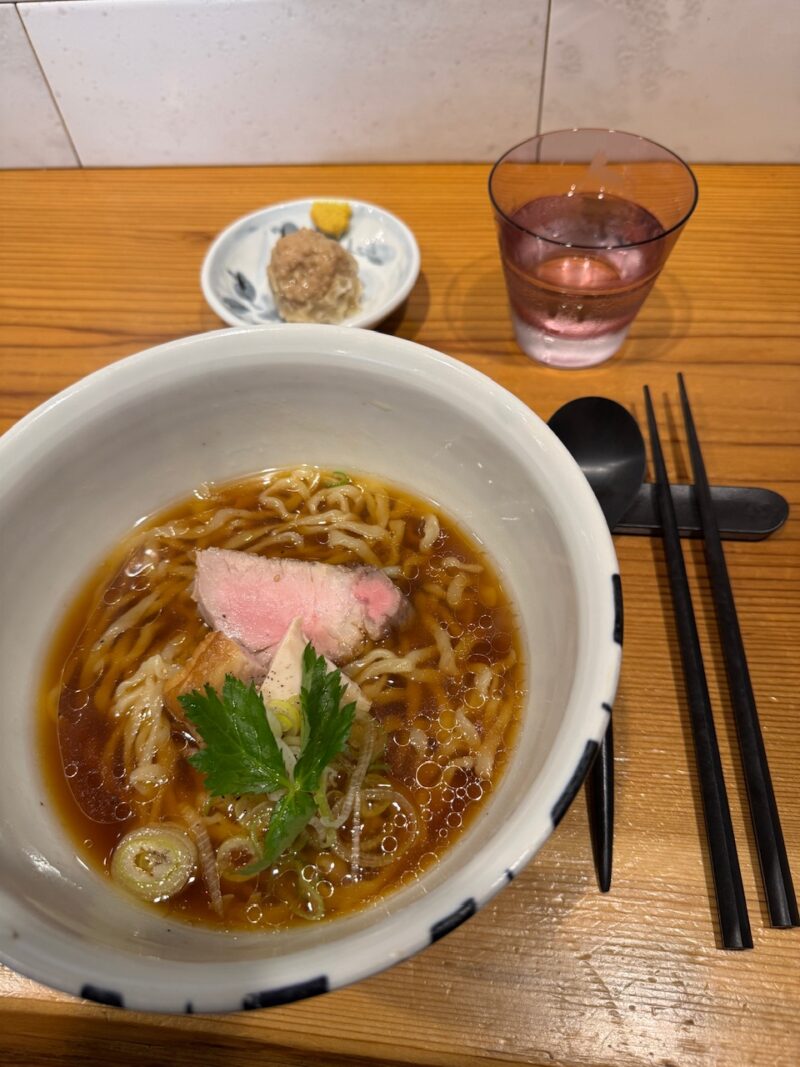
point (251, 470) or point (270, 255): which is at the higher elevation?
point (270, 255)

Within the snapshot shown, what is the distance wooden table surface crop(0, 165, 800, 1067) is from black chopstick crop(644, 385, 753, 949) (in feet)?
0.15

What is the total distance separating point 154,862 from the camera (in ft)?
3.34

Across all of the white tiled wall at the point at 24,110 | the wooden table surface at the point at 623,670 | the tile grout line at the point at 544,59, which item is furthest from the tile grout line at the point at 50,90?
the tile grout line at the point at 544,59

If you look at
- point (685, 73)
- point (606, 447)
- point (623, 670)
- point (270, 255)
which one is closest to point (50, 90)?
point (270, 255)

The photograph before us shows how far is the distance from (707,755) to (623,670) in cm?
21

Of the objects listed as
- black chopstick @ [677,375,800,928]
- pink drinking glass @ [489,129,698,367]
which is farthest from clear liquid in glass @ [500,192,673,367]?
black chopstick @ [677,375,800,928]

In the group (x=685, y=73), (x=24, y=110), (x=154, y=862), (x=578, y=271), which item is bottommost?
(x=154, y=862)

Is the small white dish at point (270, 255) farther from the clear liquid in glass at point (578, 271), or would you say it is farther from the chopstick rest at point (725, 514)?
the chopstick rest at point (725, 514)

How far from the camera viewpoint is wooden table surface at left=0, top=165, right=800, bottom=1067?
0.96 m


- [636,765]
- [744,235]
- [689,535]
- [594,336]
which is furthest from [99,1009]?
[744,235]

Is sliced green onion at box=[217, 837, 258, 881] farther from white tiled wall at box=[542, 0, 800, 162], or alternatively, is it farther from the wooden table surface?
white tiled wall at box=[542, 0, 800, 162]

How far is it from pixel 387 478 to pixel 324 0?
1.45 metres

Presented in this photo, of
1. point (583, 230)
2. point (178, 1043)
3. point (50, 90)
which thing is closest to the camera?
point (178, 1043)

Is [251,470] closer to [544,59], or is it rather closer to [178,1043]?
[178,1043]
